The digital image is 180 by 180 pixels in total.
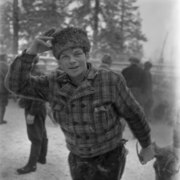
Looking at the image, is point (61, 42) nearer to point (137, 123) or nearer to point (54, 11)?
point (137, 123)

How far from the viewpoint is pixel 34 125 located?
457 centimetres

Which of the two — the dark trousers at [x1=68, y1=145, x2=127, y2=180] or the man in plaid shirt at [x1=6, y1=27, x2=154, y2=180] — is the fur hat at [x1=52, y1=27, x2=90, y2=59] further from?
the dark trousers at [x1=68, y1=145, x2=127, y2=180]

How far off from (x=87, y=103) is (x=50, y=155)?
3717 mm

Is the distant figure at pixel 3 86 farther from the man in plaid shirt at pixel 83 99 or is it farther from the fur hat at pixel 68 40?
the fur hat at pixel 68 40

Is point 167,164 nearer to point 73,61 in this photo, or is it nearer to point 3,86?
point 73,61

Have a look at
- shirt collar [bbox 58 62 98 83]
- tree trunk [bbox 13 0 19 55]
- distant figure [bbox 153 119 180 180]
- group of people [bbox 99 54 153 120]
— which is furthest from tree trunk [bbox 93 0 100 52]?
shirt collar [bbox 58 62 98 83]

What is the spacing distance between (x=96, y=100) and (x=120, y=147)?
444mm

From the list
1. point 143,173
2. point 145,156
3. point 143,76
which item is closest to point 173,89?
point 143,76

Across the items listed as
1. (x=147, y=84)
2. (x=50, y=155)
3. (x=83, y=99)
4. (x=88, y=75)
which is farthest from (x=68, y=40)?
(x=147, y=84)

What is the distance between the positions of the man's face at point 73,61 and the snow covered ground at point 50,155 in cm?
283

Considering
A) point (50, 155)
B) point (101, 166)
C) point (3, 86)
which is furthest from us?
point (3, 86)

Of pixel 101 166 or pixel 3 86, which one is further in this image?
pixel 3 86

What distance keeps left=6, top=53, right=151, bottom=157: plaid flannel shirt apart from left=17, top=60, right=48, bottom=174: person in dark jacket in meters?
2.25

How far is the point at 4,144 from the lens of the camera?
614 cm
